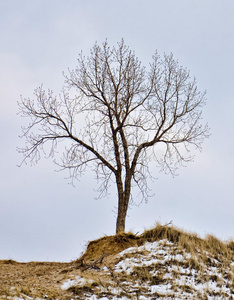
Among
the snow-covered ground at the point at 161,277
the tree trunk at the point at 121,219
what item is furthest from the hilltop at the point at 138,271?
the tree trunk at the point at 121,219

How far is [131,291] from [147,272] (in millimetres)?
1248

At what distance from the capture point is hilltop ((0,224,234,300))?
9906 mm

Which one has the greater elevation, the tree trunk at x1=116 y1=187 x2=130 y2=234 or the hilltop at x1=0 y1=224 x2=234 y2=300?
the tree trunk at x1=116 y1=187 x2=130 y2=234

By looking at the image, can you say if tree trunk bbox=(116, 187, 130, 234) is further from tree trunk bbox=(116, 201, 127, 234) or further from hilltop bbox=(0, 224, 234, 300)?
hilltop bbox=(0, 224, 234, 300)

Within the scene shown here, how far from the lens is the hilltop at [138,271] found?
9906mm

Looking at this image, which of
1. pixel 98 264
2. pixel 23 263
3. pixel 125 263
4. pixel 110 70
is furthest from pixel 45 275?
pixel 110 70

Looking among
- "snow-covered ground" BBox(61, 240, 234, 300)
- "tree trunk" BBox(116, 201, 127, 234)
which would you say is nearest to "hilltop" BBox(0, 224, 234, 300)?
"snow-covered ground" BBox(61, 240, 234, 300)

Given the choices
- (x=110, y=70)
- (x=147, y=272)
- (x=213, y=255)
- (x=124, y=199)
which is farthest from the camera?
(x=110, y=70)

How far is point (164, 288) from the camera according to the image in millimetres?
10430

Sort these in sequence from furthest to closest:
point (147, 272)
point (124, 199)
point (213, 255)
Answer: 1. point (124, 199)
2. point (213, 255)
3. point (147, 272)

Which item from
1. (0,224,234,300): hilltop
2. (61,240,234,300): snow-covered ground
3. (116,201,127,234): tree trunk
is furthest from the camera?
(116,201,127,234): tree trunk

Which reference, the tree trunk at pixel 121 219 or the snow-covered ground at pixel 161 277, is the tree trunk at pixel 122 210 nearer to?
the tree trunk at pixel 121 219

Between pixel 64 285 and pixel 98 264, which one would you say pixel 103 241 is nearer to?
pixel 98 264

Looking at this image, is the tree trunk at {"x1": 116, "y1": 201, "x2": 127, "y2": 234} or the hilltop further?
the tree trunk at {"x1": 116, "y1": 201, "x2": 127, "y2": 234}
